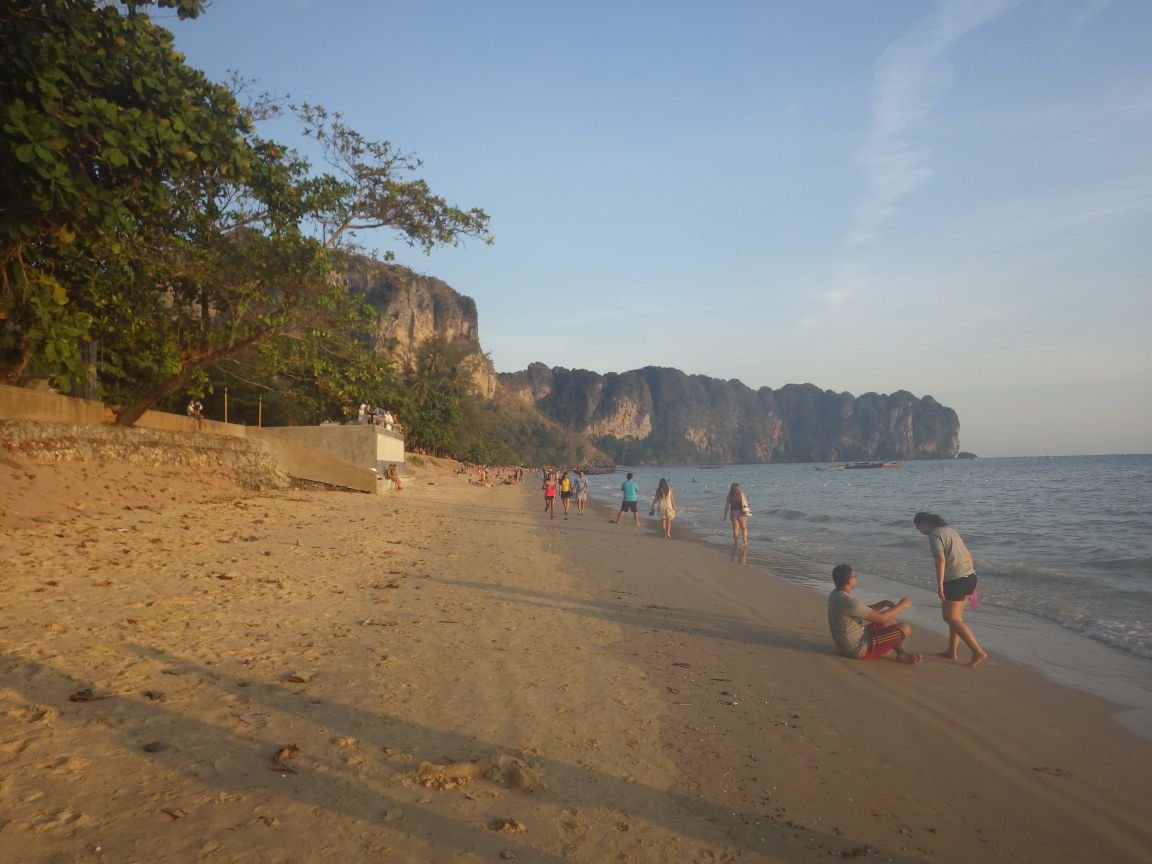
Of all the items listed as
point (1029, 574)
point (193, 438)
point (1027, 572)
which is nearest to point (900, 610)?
point (1029, 574)

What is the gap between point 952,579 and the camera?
6.49 meters

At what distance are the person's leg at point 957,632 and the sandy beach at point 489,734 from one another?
11.5 inches

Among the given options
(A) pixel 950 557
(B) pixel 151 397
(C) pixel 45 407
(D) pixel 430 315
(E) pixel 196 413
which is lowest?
(A) pixel 950 557

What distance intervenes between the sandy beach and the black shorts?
2.22 ft

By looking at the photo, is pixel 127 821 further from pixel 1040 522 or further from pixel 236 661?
pixel 1040 522

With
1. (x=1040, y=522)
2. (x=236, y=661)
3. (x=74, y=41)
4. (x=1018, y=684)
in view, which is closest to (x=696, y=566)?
(x=1018, y=684)

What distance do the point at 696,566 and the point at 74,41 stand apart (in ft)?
35.3

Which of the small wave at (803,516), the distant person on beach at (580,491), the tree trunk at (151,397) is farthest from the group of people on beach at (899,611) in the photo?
the small wave at (803,516)

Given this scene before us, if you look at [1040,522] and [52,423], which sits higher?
[52,423]

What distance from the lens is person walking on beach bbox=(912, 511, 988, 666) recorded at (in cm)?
634

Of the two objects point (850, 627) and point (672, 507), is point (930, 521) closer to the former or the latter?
point (850, 627)

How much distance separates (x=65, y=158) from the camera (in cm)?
655

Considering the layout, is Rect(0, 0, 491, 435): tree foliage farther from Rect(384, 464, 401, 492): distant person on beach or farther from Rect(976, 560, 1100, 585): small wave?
Rect(976, 560, 1100, 585): small wave

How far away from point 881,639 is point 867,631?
0.13 metres
